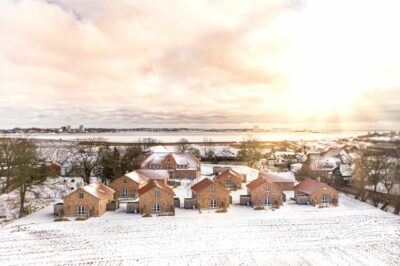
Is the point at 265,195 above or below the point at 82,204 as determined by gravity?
below

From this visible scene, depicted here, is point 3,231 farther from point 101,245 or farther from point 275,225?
point 275,225

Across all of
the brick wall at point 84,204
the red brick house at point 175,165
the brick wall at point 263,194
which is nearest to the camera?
the brick wall at point 84,204

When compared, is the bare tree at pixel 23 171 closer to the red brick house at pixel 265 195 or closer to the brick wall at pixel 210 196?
the brick wall at pixel 210 196

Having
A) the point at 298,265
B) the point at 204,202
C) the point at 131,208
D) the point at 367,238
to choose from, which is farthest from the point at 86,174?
the point at 367,238

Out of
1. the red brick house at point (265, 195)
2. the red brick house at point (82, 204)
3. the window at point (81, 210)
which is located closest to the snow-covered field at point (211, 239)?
the red brick house at point (82, 204)

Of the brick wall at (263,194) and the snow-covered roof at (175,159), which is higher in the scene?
the snow-covered roof at (175,159)

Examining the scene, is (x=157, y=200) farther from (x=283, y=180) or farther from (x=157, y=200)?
(x=283, y=180)

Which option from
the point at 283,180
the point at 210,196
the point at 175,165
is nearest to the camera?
the point at 210,196

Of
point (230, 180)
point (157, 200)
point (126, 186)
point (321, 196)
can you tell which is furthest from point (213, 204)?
point (126, 186)
